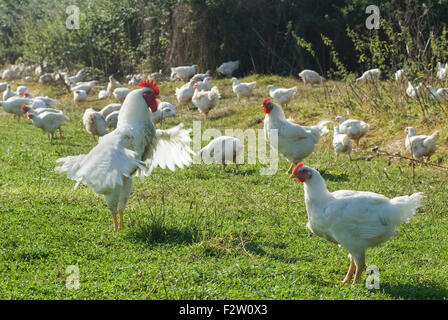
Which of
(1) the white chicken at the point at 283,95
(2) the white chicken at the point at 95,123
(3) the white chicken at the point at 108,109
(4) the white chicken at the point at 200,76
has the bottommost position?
(2) the white chicken at the point at 95,123

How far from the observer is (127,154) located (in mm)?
5367

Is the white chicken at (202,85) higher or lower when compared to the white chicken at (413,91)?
higher

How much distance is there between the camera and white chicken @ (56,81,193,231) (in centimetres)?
509

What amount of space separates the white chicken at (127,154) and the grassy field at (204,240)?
1.71ft

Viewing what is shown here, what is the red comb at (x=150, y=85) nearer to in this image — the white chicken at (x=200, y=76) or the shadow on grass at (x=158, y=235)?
the shadow on grass at (x=158, y=235)

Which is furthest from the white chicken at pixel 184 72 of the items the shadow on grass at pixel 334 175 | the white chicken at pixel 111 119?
the shadow on grass at pixel 334 175

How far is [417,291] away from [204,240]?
7.30 feet

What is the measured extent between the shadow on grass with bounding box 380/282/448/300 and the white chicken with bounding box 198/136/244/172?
205 inches

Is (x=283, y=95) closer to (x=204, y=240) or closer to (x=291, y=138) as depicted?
(x=291, y=138)

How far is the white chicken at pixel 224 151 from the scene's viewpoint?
31.8 ft

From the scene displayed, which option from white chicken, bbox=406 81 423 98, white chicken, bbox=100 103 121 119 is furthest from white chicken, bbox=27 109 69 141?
white chicken, bbox=406 81 423 98

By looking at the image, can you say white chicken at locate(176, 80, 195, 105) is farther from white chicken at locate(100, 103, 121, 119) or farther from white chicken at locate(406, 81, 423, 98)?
white chicken at locate(406, 81, 423, 98)

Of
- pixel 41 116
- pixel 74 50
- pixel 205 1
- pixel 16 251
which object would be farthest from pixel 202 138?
pixel 74 50
